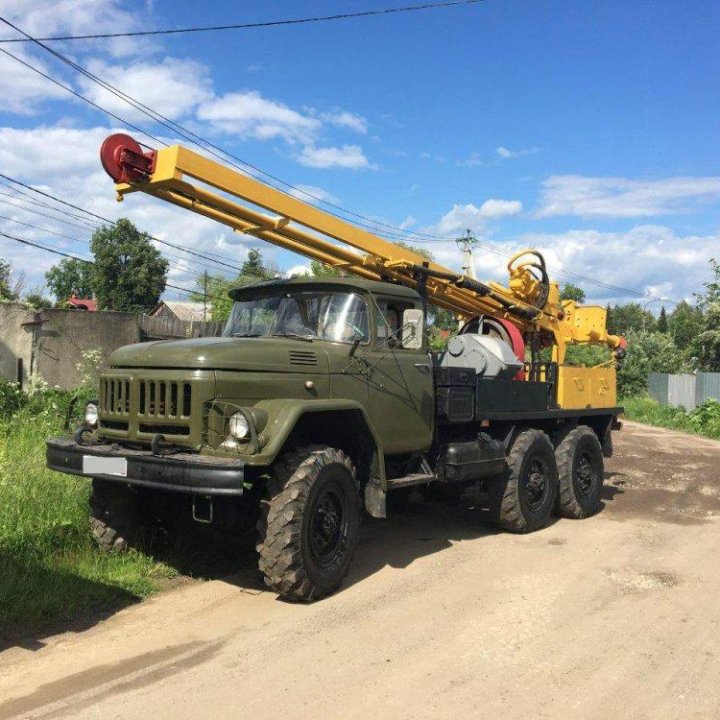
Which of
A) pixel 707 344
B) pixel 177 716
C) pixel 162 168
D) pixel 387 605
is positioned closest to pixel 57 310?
pixel 162 168

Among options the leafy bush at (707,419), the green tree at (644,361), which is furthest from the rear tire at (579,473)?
the green tree at (644,361)

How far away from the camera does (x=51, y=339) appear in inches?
478

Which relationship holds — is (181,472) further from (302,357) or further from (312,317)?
(312,317)

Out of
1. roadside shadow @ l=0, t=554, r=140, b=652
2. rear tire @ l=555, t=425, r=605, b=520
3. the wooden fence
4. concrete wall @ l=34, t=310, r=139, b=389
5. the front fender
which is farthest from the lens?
the wooden fence

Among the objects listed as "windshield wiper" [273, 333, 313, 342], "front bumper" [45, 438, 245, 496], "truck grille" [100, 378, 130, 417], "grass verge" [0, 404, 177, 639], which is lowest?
"grass verge" [0, 404, 177, 639]

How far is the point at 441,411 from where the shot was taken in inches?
268

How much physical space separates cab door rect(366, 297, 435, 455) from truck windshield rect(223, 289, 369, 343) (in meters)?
0.20

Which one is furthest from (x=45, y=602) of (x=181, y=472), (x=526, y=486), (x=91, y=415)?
(x=526, y=486)

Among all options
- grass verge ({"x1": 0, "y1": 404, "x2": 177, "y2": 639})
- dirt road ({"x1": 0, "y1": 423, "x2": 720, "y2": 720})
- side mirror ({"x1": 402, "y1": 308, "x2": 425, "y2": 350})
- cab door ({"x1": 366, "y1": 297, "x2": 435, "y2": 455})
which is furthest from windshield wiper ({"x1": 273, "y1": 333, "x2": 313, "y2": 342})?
grass verge ({"x1": 0, "y1": 404, "x2": 177, "y2": 639})

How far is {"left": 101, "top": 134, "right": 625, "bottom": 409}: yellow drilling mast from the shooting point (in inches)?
215

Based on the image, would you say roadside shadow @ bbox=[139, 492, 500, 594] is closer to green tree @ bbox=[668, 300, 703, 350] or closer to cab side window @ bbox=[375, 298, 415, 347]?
cab side window @ bbox=[375, 298, 415, 347]

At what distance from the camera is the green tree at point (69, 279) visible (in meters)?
74.1

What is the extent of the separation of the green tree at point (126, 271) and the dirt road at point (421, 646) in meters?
52.4

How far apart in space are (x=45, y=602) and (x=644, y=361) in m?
30.4
